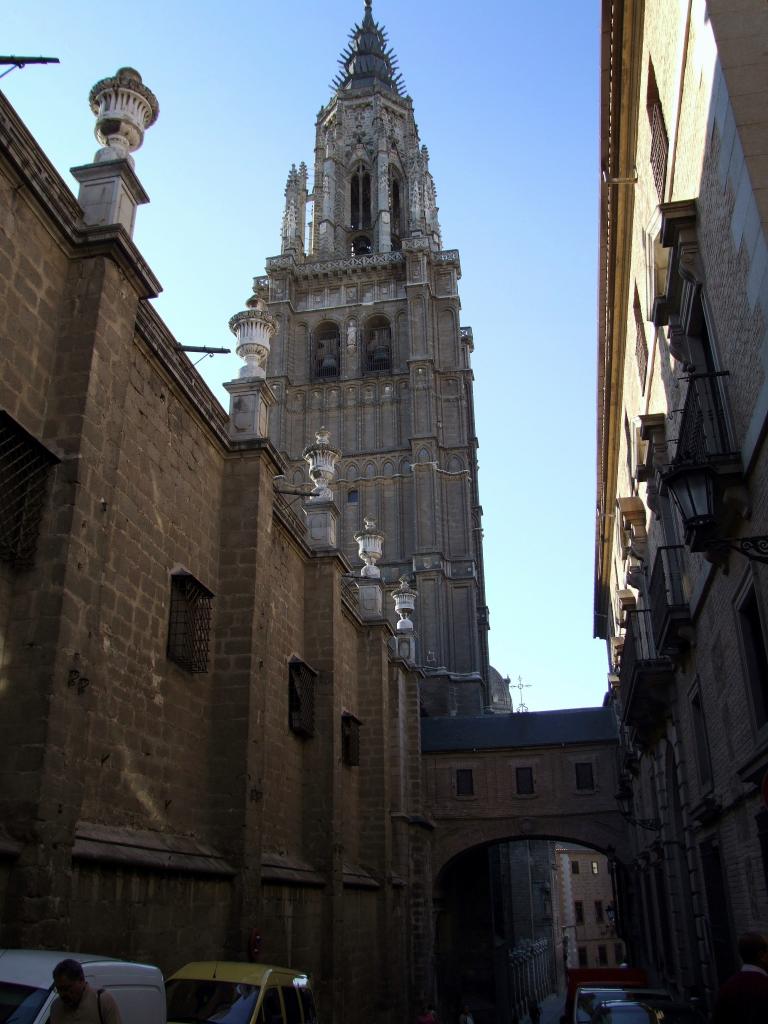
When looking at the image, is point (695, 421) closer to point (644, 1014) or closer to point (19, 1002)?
point (644, 1014)

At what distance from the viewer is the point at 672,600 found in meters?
12.5

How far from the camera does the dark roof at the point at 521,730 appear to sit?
29.8 m

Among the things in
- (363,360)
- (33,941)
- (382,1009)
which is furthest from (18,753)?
(363,360)

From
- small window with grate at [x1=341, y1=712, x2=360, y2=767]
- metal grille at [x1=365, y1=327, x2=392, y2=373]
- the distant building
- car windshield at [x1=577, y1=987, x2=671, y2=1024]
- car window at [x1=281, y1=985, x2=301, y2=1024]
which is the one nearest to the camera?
car window at [x1=281, y1=985, x2=301, y2=1024]

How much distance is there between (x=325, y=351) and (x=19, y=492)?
42.4 meters

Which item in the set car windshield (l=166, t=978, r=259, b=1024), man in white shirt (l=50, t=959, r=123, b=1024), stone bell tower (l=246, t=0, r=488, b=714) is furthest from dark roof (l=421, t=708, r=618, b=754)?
man in white shirt (l=50, t=959, r=123, b=1024)

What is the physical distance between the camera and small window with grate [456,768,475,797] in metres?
29.3

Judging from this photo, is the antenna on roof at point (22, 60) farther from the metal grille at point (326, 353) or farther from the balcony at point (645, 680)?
the metal grille at point (326, 353)

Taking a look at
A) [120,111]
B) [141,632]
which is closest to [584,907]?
[141,632]

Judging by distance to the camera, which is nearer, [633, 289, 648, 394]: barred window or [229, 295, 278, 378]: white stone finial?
[229, 295, 278, 378]: white stone finial

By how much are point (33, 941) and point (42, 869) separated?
1.66 ft

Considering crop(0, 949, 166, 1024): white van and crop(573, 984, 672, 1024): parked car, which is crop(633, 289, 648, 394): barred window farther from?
crop(0, 949, 166, 1024): white van

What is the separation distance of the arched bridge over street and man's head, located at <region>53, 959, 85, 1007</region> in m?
25.4

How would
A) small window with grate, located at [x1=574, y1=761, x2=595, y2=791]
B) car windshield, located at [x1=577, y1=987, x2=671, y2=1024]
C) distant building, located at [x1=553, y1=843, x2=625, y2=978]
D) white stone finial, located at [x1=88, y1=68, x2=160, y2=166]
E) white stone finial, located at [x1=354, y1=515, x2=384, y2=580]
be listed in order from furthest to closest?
distant building, located at [x1=553, y1=843, x2=625, y2=978] → small window with grate, located at [x1=574, y1=761, x2=595, y2=791] → white stone finial, located at [x1=354, y1=515, x2=384, y2=580] → car windshield, located at [x1=577, y1=987, x2=671, y2=1024] → white stone finial, located at [x1=88, y1=68, x2=160, y2=166]
